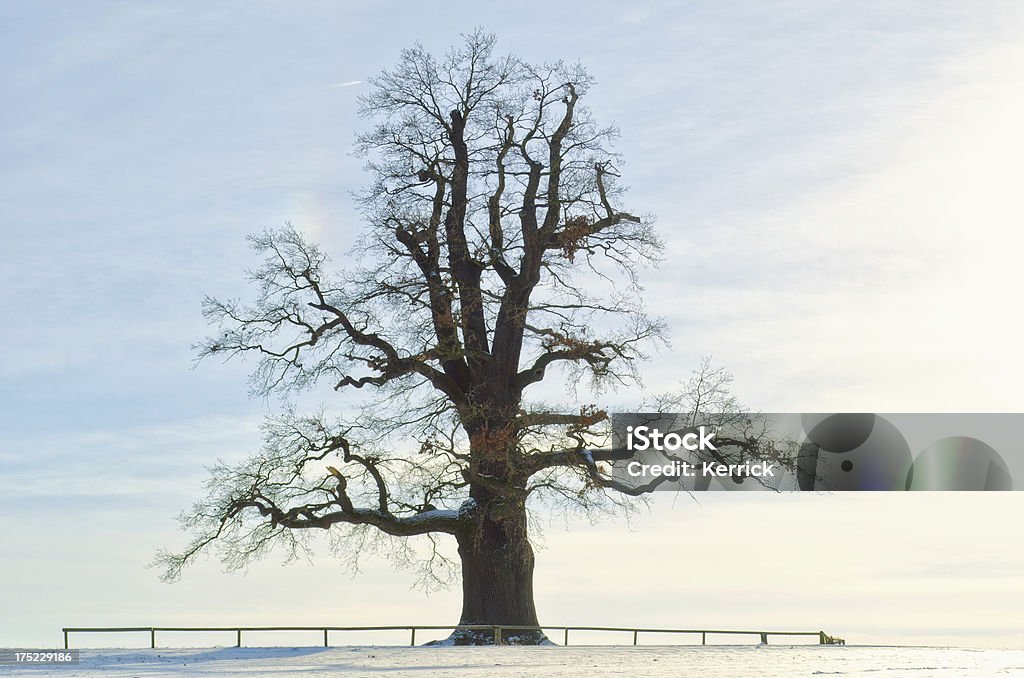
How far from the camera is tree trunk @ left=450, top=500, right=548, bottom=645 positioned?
3359 centimetres

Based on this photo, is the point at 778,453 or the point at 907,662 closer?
the point at 907,662

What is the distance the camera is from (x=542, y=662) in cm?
2670

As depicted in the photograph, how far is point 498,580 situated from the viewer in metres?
33.9

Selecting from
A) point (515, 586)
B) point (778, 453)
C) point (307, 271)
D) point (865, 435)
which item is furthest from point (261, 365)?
point (865, 435)

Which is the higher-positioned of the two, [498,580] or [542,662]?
[498,580]

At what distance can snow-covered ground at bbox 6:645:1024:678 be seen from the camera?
23672mm

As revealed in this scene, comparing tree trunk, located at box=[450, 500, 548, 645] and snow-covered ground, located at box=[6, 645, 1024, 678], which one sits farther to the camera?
tree trunk, located at box=[450, 500, 548, 645]

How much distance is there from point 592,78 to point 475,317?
26.3 ft

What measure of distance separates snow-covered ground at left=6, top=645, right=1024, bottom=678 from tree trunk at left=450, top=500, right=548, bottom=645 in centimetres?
170

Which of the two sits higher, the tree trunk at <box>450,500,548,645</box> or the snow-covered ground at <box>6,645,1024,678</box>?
the tree trunk at <box>450,500,548,645</box>

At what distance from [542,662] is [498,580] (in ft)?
23.9

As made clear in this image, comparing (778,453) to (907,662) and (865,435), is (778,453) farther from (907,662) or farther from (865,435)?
(907,662)

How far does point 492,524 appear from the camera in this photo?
112ft

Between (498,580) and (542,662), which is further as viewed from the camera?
(498,580)
